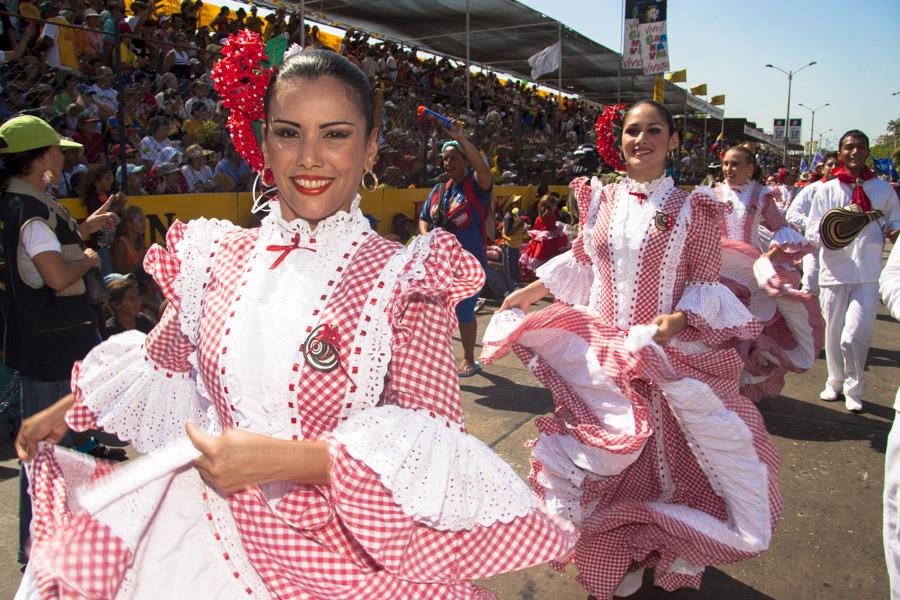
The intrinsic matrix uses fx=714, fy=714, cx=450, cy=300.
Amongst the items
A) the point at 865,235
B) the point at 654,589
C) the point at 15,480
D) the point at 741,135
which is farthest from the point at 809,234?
the point at 741,135

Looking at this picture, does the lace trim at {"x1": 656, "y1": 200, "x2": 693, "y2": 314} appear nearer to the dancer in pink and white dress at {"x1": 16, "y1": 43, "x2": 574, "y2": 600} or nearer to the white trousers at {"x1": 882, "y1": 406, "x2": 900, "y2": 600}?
the white trousers at {"x1": 882, "y1": 406, "x2": 900, "y2": 600}

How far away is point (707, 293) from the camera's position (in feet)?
9.86

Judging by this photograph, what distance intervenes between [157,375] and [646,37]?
54.6ft

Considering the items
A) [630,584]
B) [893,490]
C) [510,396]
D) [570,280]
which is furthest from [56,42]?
[893,490]

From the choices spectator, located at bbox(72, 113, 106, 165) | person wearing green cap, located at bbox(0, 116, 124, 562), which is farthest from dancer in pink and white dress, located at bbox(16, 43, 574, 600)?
spectator, located at bbox(72, 113, 106, 165)

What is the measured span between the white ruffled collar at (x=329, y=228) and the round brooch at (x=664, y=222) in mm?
1736

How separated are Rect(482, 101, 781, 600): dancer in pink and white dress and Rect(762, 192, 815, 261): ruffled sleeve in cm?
282

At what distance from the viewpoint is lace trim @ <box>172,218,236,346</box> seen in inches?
70.1

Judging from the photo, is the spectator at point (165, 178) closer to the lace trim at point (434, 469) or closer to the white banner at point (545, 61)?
the lace trim at point (434, 469)

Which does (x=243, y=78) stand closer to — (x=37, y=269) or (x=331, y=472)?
(x=331, y=472)

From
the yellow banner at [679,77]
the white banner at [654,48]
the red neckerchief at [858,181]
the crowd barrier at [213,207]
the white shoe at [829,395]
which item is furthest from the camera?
the yellow banner at [679,77]

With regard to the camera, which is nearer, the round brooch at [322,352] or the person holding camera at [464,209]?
the round brooch at [322,352]

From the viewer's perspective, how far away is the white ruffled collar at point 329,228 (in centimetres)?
173

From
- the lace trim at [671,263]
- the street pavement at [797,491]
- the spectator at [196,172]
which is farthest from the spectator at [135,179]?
the lace trim at [671,263]
